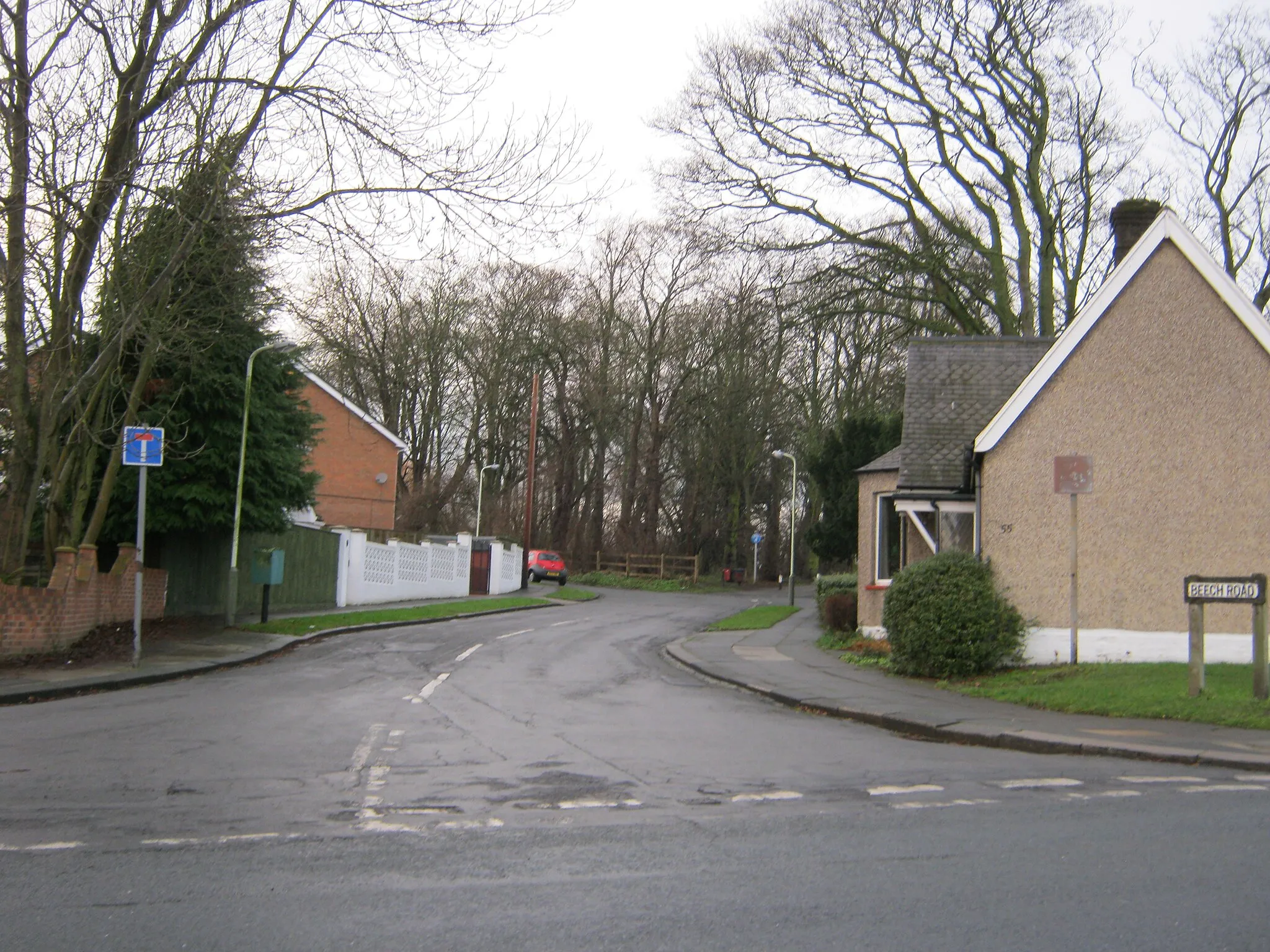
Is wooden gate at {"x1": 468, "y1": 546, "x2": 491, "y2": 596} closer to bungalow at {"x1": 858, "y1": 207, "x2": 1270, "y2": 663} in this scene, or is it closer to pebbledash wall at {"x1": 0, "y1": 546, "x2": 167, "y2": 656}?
pebbledash wall at {"x1": 0, "y1": 546, "x2": 167, "y2": 656}

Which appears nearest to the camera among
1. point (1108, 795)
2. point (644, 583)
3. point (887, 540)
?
point (1108, 795)

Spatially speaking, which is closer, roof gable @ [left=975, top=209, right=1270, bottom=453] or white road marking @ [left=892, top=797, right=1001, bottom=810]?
white road marking @ [left=892, top=797, right=1001, bottom=810]

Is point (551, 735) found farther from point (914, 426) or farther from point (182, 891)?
point (914, 426)

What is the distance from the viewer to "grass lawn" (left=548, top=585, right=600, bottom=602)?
149 ft

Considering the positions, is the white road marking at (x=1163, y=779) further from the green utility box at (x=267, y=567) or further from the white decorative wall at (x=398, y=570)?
the white decorative wall at (x=398, y=570)

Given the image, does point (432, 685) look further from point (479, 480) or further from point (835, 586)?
point (479, 480)

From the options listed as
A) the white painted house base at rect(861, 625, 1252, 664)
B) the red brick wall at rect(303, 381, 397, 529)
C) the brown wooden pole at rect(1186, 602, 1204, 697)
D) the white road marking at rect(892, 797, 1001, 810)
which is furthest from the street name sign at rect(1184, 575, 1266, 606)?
the red brick wall at rect(303, 381, 397, 529)

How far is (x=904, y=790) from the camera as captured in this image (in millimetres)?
9086

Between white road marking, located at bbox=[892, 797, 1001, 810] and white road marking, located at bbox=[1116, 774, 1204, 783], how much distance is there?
1.77m

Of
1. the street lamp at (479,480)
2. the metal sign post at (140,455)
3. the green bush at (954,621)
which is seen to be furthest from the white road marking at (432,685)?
the street lamp at (479,480)

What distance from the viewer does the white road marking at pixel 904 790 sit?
8.88 metres

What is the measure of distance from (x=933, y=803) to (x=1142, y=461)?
10613 millimetres

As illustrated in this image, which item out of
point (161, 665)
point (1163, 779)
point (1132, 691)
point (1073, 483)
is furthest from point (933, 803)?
Result: point (161, 665)

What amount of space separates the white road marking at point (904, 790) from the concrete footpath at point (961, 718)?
9.47 ft
